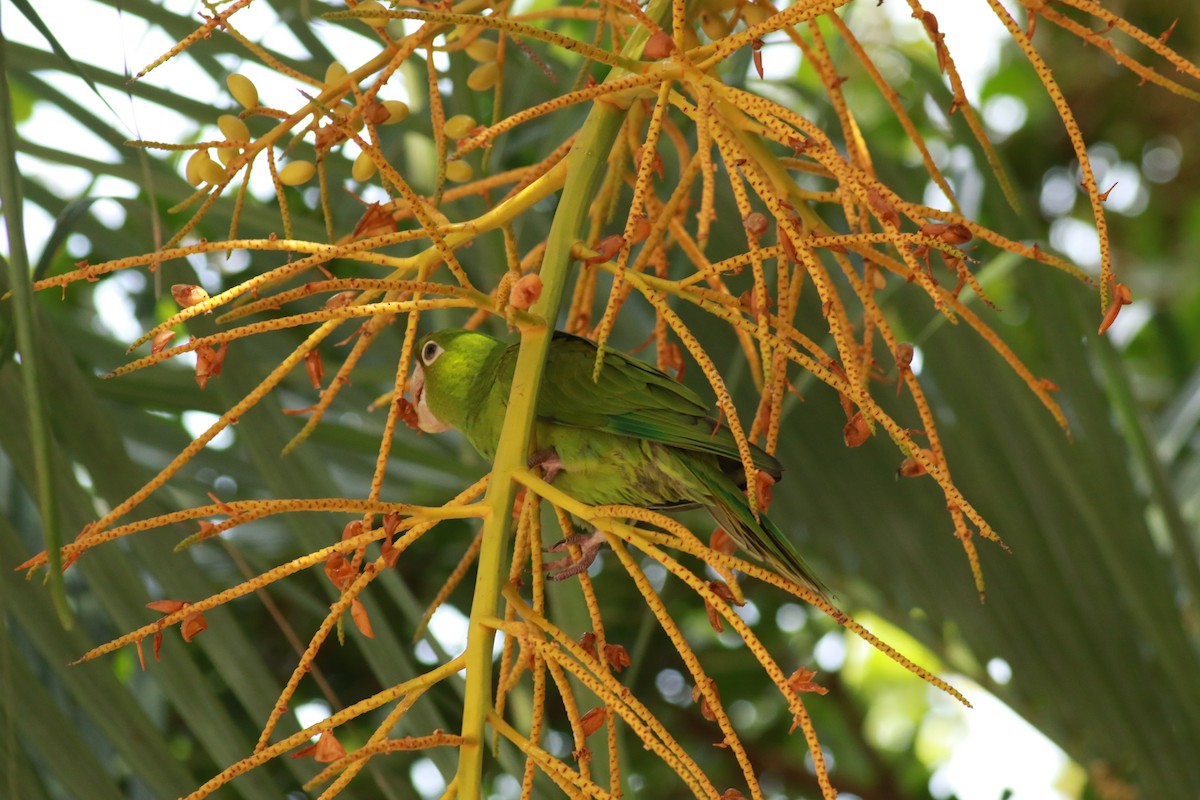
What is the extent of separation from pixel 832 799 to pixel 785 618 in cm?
162

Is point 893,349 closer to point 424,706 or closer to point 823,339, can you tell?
point 424,706

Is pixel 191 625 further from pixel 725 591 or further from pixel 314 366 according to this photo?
pixel 725 591

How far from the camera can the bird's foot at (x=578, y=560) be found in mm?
965

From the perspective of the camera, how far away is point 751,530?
1.06m

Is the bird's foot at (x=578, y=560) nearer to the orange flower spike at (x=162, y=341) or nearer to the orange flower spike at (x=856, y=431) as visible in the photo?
the orange flower spike at (x=856, y=431)

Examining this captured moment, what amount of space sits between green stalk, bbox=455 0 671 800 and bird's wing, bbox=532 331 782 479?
27 centimetres

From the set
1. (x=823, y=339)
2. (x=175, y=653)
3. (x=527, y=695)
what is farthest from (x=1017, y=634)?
(x=175, y=653)

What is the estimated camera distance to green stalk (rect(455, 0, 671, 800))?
75 centimetres

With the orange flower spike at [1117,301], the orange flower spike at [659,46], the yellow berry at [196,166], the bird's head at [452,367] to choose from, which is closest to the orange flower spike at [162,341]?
the yellow berry at [196,166]

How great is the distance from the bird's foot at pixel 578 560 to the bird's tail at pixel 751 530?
0.13 metres

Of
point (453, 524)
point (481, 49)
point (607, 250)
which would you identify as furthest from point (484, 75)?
point (453, 524)

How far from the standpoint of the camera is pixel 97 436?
3.44 ft

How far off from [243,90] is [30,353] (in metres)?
0.44

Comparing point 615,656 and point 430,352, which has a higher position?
point 430,352
